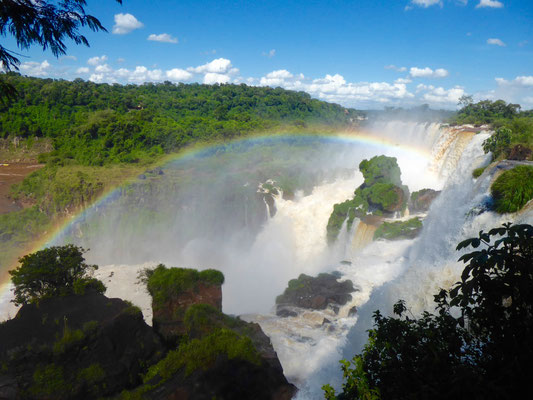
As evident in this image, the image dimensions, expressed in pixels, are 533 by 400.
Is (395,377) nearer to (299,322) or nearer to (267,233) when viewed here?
(299,322)

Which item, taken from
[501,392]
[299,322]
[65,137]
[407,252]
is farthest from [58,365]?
[65,137]

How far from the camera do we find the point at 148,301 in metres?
22.1

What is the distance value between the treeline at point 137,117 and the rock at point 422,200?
100 ft

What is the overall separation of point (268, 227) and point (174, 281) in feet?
60.8

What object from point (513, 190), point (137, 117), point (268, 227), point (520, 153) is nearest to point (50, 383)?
point (513, 190)

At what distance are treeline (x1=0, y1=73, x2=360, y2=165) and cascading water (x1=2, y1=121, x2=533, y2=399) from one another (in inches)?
266

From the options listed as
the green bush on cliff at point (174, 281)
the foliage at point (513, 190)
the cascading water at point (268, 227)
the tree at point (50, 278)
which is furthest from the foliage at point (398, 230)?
the tree at point (50, 278)

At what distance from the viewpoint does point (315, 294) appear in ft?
54.3

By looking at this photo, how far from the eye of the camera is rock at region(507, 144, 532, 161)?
49.6ft

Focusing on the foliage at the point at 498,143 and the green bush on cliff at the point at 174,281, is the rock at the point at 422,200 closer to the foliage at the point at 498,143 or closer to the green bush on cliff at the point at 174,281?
the foliage at the point at 498,143

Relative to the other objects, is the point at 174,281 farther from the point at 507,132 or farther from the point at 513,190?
the point at 507,132

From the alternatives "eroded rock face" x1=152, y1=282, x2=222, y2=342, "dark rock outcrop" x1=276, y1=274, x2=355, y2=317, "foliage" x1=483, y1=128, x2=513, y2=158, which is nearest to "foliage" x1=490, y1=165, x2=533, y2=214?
"foliage" x1=483, y1=128, x2=513, y2=158

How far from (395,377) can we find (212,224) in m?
28.5

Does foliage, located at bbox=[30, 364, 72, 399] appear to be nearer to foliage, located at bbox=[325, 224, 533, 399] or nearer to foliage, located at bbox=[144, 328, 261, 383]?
foliage, located at bbox=[144, 328, 261, 383]
